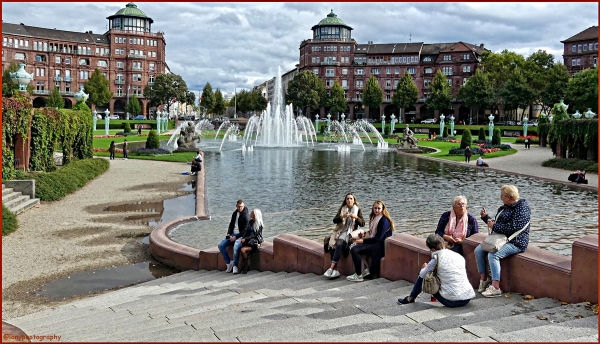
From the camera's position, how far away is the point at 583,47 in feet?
313

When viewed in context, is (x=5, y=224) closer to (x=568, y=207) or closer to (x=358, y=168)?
(x=568, y=207)

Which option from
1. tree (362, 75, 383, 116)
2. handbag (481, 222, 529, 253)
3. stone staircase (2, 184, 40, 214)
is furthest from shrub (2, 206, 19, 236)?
tree (362, 75, 383, 116)

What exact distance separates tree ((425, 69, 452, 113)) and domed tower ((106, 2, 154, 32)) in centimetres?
6035

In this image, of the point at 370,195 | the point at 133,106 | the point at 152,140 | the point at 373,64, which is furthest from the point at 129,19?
the point at 370,195

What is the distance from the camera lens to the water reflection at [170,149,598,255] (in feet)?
48.8

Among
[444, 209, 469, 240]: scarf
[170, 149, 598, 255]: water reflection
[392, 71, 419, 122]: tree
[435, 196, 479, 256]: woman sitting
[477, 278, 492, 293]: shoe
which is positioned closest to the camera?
Result: [477, 278, 492, 293]: shoe

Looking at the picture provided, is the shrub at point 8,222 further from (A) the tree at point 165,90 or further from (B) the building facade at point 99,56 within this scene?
(B) the building facade at point 99,56

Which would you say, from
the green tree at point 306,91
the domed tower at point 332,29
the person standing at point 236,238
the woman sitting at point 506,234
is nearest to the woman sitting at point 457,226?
the woman sitting at point 506,234

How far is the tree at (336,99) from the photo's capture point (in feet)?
337

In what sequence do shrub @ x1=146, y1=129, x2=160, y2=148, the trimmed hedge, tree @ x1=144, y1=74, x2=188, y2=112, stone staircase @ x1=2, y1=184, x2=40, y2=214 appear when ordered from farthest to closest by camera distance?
tree @ x1=144, y1=74, x2=188, y2=112
shrub @ x1=146, y1=129, x2=160, y2=148
the trimmed hedge
stone staircase @ x1=2, y1=184, x2=40, y2=214

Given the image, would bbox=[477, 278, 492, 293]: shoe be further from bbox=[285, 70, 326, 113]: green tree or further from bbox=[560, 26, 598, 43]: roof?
bbox=[560, 26, 598, 43]: roof

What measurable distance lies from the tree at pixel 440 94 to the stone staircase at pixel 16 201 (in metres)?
83.7

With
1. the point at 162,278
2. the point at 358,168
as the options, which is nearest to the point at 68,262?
the point at 162,278

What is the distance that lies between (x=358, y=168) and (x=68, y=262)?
2271 cm
